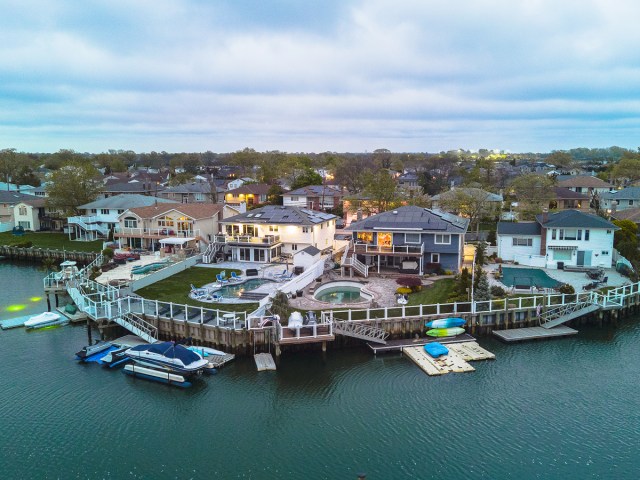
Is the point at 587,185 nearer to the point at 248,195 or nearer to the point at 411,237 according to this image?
the point at 411,237

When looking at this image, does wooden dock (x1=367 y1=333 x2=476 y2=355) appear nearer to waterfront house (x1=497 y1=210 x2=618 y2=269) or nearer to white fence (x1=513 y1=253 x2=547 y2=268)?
white fence (x1=513 y1=253 x2=547 y2=268)

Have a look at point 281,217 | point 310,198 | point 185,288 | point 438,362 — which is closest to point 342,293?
point 438,362

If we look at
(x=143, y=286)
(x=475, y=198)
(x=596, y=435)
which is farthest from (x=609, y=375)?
(x=475, y=198)

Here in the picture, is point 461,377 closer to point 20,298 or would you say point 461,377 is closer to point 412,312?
point 412,312

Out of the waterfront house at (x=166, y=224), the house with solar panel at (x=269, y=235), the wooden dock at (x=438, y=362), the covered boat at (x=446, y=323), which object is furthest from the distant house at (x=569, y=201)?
the wooden dock at (x=438, y=362)

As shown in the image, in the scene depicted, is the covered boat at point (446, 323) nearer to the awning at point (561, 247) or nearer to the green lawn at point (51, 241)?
the awning at point (561, 247)

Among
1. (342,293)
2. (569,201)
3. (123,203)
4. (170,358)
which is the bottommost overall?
(170,358)

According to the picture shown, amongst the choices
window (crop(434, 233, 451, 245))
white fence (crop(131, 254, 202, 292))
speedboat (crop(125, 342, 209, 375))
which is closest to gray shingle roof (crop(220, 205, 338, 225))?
white fence (crop(131, 254, 202, 292))
